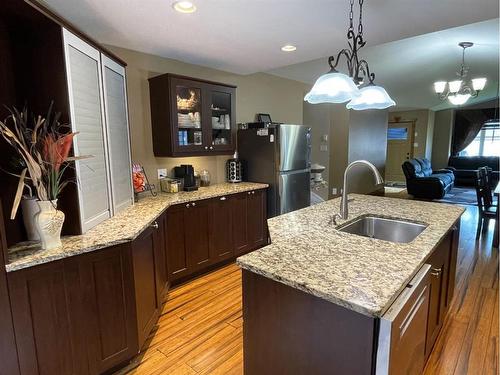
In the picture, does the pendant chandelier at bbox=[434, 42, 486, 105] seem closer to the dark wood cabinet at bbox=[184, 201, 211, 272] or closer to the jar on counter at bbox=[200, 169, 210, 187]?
the jar on counter at bbox=[200, 169, 210, 187]

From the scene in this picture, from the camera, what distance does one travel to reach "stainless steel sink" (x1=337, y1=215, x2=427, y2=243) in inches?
76.8

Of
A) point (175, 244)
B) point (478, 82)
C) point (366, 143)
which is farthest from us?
point (366, 143)

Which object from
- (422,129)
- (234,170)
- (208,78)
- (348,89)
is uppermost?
(208,78)

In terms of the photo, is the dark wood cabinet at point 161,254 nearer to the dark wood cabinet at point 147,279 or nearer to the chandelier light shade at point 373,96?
the dark wood cabinet at point 147,279

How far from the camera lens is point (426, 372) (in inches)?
72.6

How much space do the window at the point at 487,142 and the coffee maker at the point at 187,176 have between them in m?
10.4

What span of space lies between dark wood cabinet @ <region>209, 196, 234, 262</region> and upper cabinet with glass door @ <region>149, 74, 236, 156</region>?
0.65m

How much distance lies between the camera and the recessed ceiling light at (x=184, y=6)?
2.00m

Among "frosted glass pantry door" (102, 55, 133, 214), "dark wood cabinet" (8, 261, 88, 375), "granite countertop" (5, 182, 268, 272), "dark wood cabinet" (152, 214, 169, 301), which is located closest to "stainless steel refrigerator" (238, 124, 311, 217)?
"granite countertop" (5, 182, 268, 272)

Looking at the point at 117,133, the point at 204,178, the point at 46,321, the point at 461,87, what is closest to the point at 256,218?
the point at 204,178

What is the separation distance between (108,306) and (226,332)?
0.94m

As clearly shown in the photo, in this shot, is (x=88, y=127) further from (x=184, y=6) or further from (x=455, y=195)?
(x=455, y=195)

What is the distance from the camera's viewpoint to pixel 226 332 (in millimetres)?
2254

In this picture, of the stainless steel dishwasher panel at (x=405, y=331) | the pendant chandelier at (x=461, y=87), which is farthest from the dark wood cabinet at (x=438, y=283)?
the pendant chandelier at (x=461, y=87)
